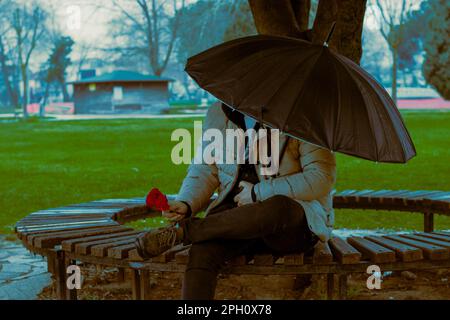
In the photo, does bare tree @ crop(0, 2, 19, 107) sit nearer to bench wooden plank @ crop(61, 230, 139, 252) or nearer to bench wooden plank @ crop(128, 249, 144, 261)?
→ bench wooden plank @ crop(61, 230, 139, 252)

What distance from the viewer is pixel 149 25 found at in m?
59.4

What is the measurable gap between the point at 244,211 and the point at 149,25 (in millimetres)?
57576

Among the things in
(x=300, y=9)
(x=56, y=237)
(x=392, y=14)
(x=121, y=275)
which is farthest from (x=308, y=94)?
(x=392, y=14)

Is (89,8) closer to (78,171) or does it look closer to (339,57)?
(78,171)

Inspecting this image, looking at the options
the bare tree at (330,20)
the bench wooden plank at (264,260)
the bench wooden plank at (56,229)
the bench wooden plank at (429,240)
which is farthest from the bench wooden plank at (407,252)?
the bare tree at (330,20)

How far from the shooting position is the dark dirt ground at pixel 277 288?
16.1 ft

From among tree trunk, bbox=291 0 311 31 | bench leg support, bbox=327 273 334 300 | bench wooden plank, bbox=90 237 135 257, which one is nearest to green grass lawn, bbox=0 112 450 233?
tree trunk, bbox=291 0 311 31

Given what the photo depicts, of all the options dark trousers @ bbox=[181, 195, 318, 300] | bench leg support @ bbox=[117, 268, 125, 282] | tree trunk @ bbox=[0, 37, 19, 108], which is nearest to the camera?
dark trousers @ bbox=[181, 195, 318, 300]

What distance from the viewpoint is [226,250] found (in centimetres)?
335

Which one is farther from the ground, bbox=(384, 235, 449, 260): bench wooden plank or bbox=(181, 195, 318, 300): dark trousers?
bbox=(181, 195, 318, 300): dark trousers

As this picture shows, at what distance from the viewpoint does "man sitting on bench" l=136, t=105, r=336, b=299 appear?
130 inches

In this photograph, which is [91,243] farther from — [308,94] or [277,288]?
[277,288]

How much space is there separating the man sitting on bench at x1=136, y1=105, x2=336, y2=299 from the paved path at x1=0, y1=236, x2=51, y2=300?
187 cm

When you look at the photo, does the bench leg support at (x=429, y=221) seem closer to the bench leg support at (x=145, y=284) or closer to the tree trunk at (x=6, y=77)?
the bench leg support at (x=145, y=284)
